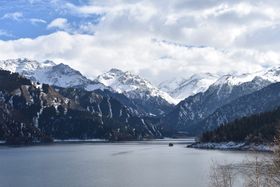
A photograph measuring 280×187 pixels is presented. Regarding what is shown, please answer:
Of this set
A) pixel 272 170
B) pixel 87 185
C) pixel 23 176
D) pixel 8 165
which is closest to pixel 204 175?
pixel 87 185

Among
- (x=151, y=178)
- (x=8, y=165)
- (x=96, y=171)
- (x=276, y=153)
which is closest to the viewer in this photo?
(x=276, y=153)

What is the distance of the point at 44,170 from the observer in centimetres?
16175

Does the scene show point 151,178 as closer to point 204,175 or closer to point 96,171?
point 204,175

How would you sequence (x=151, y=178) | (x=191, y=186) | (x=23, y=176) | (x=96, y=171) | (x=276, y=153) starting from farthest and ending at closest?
1. (x=96, y=171)
2. (x=23, y=176)
3. (x=151, y=178)
4. (x=191, y=186)
5. (x=276, y=153)

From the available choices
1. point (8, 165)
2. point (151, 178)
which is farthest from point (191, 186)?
point (8, 165)

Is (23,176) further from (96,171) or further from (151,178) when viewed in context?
(151,178)

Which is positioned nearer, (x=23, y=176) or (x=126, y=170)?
(x=23, y=176)

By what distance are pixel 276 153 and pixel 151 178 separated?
86527mm

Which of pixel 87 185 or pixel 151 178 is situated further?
pixel 151 178

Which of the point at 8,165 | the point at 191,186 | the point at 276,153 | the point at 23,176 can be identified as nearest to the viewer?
the point at 276,153

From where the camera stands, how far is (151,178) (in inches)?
5157

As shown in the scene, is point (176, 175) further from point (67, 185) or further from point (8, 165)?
point (8, 165)

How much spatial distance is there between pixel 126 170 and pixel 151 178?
26334 millimetres

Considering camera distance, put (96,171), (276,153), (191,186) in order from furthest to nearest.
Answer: (96,171), (191,186), (276,153)
